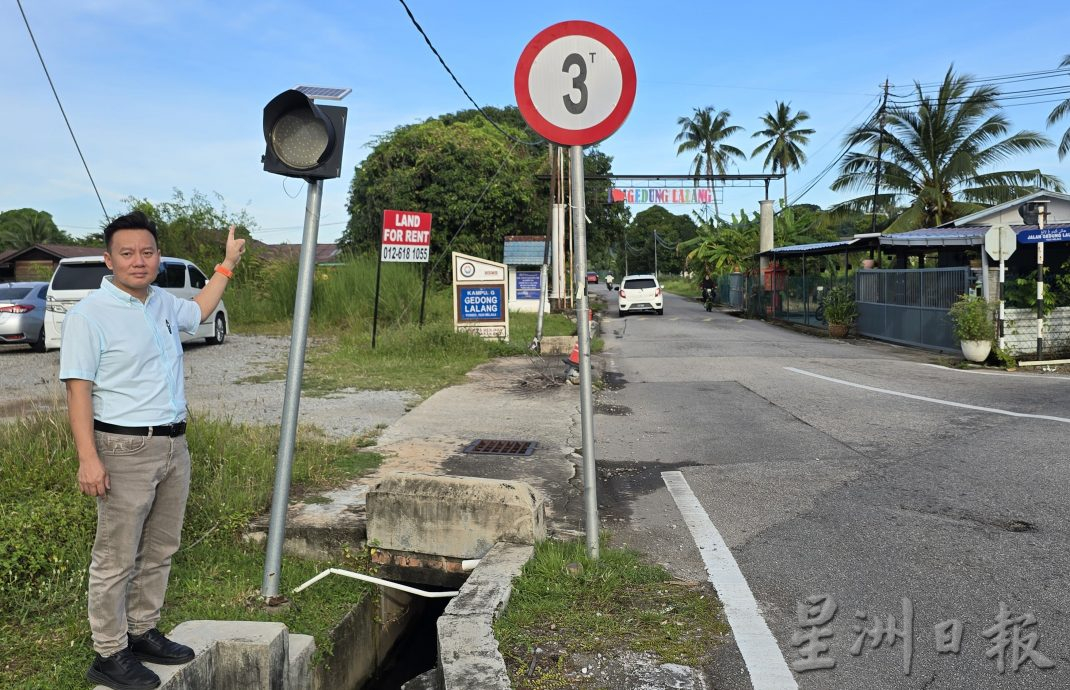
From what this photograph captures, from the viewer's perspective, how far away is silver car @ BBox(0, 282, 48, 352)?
15867 mm

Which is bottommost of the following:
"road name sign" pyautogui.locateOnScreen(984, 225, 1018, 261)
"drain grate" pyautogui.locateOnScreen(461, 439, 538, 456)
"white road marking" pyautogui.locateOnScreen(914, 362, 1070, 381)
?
"drain grate" pyautogui.locateOnScreen(461, 439, 538, 456)

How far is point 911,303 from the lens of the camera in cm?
1858

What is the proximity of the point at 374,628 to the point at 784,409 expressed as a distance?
254 inches

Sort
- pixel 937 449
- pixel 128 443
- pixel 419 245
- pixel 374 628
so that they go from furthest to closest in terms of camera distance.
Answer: pixel 419 245, pixel 937 449, pixel 374 628, pixel 128 443

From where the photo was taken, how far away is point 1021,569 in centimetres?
441

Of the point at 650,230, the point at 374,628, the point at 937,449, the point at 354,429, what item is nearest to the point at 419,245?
the point at 354,429

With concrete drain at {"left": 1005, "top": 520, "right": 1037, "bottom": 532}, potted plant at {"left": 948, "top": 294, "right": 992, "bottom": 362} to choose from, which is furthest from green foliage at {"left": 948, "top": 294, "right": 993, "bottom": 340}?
concrete drain at {"left": 1005, "top": 520, "right": 1037, "bottom": 532}

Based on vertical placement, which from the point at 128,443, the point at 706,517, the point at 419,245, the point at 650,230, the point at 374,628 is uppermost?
the point at 650,230

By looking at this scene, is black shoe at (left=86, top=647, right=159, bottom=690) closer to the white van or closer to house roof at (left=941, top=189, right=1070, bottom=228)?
the white van

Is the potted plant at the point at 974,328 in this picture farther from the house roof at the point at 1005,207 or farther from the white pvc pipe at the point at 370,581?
the white pvc pipe at the point at 370,581

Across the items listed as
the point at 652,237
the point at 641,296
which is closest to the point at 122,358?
the point at 641,296

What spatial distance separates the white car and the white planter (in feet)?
59.1

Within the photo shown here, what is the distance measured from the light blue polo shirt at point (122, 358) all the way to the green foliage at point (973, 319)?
1431 cm

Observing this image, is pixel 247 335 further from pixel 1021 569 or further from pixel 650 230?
pixel 650 230
